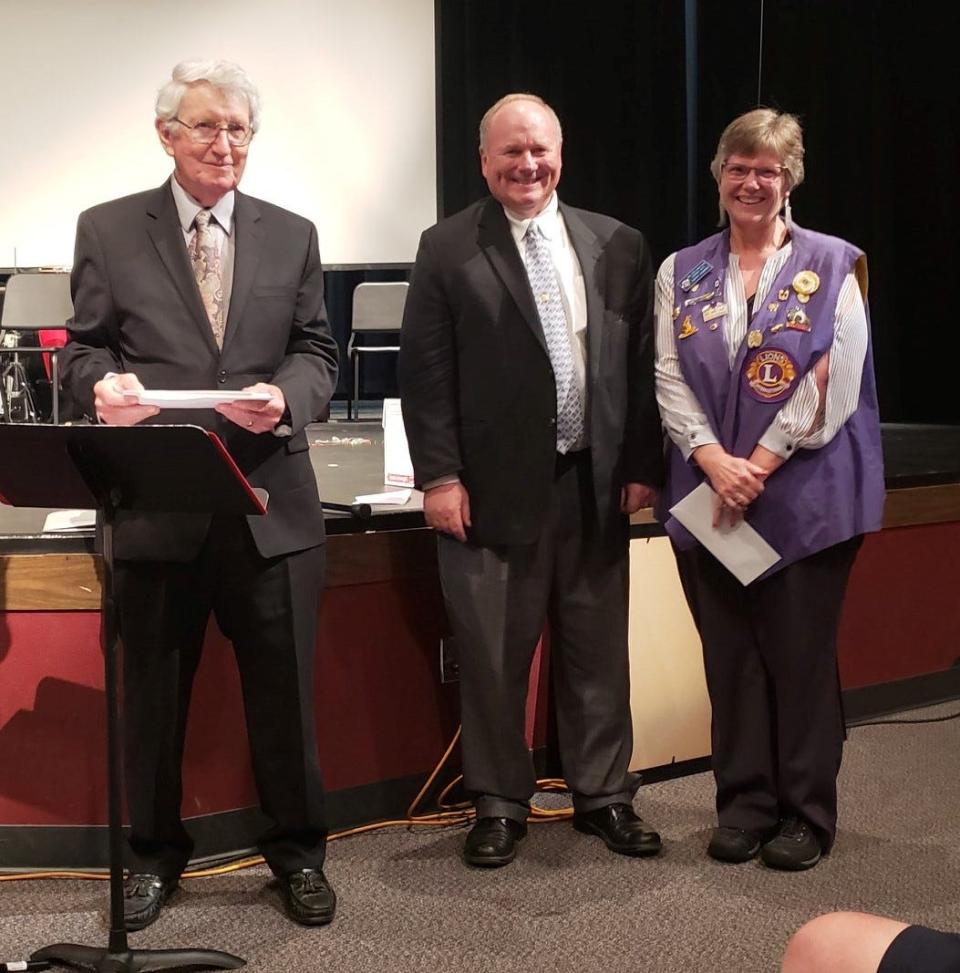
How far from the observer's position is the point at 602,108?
7066mm

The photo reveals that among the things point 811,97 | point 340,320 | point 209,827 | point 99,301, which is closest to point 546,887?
point 209,827

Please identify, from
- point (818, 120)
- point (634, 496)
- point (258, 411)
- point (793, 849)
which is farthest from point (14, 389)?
point (793, 849)

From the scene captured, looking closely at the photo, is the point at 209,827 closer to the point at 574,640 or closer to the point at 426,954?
the point at 426,954

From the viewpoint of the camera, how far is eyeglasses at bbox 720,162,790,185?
2.39m

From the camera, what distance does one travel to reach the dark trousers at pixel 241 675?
7.32 ft

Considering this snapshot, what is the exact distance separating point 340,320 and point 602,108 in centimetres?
230

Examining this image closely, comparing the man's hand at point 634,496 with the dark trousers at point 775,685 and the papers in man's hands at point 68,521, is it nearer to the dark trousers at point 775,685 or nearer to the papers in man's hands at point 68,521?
the dark trousers at point 775,685

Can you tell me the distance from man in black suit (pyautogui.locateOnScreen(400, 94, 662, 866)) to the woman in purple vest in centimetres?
12

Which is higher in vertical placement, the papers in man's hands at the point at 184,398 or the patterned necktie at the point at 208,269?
the patterned necktie at the point at 208,269

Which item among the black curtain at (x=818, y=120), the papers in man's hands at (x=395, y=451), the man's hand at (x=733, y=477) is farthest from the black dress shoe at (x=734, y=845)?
the black curtain at (x=818, y=120)

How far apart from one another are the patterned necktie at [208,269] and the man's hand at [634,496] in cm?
87

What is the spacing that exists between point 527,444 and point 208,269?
685mm

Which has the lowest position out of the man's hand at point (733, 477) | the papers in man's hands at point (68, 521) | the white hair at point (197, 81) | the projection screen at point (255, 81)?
the papers in man's hands at point (68, 521)

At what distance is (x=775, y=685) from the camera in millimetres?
2566
